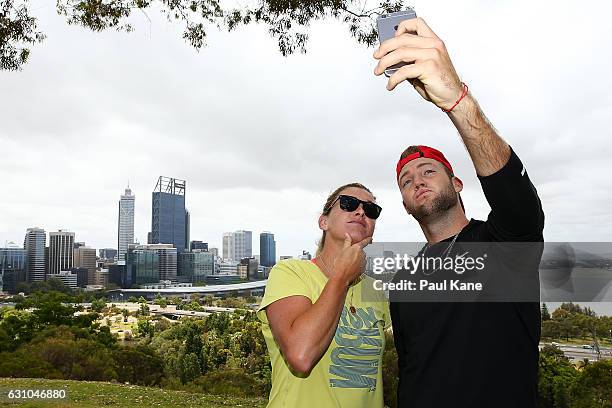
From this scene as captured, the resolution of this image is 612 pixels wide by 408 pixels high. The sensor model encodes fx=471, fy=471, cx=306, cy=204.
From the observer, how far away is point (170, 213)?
1302cm

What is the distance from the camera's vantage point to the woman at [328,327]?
130cm

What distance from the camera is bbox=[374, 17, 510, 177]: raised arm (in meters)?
0.80

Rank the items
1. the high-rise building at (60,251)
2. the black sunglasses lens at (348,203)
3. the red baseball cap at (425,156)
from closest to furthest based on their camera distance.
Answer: the red baseball cap at (425,156) < the black sunglasses lens at (348,203) < the high-rise building at (60,251)

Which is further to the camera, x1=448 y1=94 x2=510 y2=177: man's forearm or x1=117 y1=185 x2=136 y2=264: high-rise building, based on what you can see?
x1=117 y1=185 x2=136 y2=264: high-rise building

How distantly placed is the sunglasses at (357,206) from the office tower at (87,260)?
1115 centimetres

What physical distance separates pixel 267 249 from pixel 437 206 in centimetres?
928

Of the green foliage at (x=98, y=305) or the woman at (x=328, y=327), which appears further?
the green foliage at (x=98, y=305)

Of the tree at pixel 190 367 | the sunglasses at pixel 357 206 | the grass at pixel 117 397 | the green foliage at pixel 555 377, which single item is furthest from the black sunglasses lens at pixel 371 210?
the tree at pixel 190 367

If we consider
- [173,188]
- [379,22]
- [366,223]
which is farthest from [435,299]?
[173,188]

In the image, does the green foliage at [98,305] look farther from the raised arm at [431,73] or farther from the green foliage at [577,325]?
the raised arm at [431,73]

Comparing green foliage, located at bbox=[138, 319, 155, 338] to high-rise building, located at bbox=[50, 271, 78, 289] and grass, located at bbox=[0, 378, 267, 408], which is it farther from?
grass, located at bbox=[0, 378, 267, 408]

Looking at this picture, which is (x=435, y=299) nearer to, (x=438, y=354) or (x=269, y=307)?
(x=438, y=354)

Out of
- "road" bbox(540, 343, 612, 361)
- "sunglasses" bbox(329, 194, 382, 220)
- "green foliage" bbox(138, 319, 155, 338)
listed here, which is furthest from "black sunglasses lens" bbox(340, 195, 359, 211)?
"green foliage" bbox(138, 319, 155, 338)

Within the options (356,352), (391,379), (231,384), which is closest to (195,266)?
(231,384)
